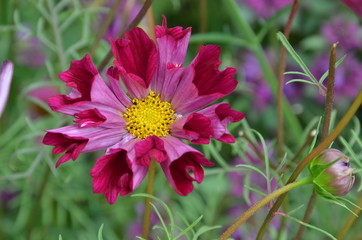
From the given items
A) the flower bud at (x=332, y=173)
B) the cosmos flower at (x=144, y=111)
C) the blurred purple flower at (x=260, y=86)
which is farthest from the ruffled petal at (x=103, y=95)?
the blurred purple flower at (x=260, y=86)

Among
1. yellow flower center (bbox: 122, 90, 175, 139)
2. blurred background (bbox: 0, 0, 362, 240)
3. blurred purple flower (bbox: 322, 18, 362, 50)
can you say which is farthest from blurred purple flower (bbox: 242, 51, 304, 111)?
yellow flower center (bbox: 122, 90, 175, 139)

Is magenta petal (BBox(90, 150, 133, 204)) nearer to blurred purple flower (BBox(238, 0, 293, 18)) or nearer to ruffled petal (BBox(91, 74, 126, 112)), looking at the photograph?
ruffled petal (BBox(91, 74, 126, 112))

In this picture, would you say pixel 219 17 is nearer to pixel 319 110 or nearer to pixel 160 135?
pixel 319 110

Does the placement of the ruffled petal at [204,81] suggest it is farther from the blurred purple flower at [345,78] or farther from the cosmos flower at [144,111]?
the blurred purple flower at [345,78]

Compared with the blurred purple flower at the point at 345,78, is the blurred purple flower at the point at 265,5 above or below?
above

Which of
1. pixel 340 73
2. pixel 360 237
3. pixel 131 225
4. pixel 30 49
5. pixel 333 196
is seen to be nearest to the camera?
pixel 333 196

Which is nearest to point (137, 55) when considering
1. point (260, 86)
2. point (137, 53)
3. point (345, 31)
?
point (137, 53)

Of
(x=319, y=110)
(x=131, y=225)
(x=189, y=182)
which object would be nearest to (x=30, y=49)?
(x=131, y=225)
